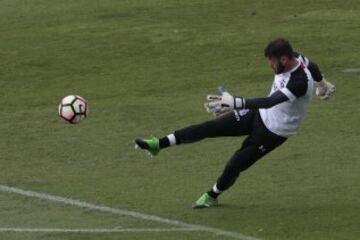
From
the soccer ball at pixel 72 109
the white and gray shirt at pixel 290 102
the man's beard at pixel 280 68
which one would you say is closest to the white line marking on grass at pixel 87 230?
the white and gray shirt at pixel 290 102

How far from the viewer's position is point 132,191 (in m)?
12.5

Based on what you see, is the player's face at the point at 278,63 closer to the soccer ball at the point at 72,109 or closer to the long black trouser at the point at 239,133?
the long black trouser at the point at 239,133

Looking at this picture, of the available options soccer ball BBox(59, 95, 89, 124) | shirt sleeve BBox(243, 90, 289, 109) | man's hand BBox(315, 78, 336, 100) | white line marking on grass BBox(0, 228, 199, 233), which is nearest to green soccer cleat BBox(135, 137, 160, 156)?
white line marking on grass BBox(0, 228, 199, 233)

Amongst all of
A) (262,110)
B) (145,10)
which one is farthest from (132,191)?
(145,10)

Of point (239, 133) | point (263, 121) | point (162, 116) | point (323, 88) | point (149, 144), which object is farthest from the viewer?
point (162, 116)

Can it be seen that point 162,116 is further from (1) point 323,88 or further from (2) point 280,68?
(2) point 280,68

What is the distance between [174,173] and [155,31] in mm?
12479

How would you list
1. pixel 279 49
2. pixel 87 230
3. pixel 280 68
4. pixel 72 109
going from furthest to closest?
pixel 72 109 → pixel 280 68 → pixel 279 49 → pixel 87 230

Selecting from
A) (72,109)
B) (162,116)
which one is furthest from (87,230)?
(162,116)

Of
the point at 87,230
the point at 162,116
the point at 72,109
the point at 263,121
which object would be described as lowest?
the point at 87,230

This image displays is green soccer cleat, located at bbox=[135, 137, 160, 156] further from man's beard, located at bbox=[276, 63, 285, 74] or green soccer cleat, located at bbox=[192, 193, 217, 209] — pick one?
man's beard, located at bbox=[276, 63, 285, 74]

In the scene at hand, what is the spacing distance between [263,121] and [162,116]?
576 centimetres

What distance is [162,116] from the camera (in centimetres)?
1717

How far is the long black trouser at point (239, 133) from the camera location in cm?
1151
